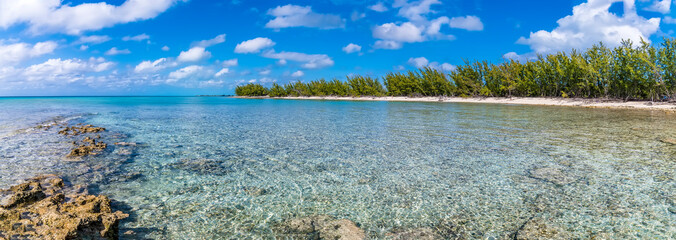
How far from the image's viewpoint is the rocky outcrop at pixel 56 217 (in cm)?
443

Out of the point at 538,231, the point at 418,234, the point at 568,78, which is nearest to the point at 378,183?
the point at 418,234

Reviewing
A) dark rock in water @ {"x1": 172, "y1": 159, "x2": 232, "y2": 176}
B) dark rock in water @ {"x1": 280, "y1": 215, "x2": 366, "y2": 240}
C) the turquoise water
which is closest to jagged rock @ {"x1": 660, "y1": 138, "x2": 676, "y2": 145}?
the turquoise water

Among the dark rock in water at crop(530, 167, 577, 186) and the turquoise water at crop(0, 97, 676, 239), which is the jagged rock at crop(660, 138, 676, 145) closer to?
the turquoise water at crop(0, 97, 676, 239)

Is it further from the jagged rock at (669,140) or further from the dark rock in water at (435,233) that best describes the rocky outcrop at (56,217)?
the jagged rock at (669,140)

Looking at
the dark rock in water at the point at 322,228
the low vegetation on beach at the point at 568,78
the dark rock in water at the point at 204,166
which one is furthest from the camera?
the low vegetation on beach at the point at 568,78

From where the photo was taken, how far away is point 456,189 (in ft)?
23.4

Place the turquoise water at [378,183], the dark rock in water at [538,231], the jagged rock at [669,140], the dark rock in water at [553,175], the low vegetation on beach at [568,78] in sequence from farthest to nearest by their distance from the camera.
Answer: the low vegetation on beach at [568,78]
the jagged rock at [669,140]
the dark rock in water at [553,175]
the turquoise water at [378,183]
the dark rock in water at [538,231]

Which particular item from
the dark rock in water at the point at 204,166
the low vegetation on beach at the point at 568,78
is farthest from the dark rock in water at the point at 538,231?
the low vegetation on beach at the point at 568,78

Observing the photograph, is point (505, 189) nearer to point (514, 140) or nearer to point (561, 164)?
point (561, 164)

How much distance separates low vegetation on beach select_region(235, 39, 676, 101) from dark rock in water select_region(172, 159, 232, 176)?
51191mm

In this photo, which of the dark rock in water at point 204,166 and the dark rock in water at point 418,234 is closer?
the dark rock in water at point 418,234

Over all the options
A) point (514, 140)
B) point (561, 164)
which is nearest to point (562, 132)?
point (514, 140)

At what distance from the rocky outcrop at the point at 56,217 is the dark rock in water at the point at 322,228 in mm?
2619

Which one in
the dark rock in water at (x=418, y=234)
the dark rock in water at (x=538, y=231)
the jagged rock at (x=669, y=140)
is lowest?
the dark rock in water at (x=418, y=234)
